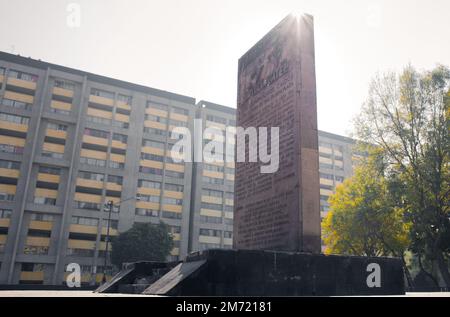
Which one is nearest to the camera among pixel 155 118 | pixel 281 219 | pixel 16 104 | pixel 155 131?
pixel 281 219

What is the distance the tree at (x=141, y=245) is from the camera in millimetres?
47750

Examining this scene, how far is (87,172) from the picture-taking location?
183 feet

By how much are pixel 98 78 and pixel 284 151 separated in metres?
54.4

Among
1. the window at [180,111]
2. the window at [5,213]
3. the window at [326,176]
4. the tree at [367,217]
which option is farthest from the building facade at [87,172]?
the tree at [367,217]

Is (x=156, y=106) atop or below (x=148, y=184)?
atop

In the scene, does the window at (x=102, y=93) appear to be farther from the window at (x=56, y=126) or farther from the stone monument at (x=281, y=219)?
the stone monument at (x=281, y=219)

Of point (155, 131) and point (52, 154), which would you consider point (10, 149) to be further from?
point (155, 131)

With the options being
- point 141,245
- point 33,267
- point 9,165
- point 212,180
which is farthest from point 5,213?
point 212,180

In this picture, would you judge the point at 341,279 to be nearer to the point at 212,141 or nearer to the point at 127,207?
the point at 127,207

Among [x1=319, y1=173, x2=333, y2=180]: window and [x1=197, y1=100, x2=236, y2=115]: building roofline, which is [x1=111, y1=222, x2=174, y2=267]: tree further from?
[x1=319, y1=173, x2=333, y2=180]: window

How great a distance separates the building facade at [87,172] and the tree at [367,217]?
104 ft

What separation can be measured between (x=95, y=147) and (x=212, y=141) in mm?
19997
